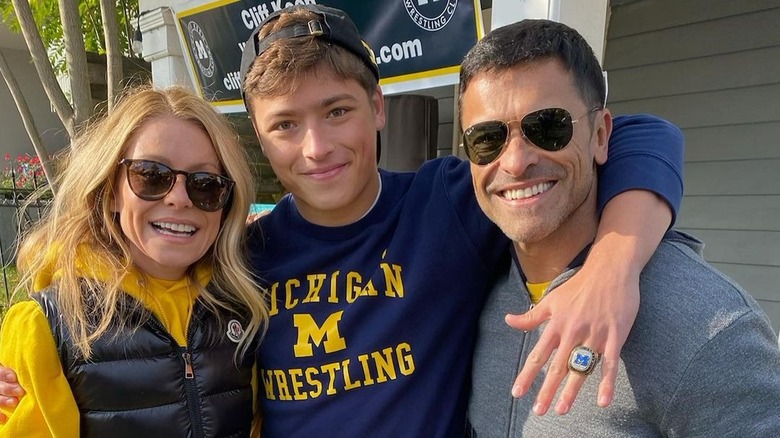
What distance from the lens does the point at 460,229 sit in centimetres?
158

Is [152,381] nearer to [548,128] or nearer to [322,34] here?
[322,34]

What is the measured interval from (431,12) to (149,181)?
1.99 m

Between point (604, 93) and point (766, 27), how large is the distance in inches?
120

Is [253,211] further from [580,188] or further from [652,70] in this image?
[652,70]

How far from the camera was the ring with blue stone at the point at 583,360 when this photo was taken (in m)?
1.00

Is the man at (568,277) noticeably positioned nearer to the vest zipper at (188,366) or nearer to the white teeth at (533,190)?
the white teeth at (533,190)

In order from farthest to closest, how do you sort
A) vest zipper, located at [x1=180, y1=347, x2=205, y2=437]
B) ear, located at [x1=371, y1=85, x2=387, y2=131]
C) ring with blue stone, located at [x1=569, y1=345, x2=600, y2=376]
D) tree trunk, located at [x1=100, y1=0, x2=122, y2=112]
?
tree trunk, located at [x1=100, y1=0, x2=122, y2=112], ear, located at [x1=371, y1=85, x2=387, y2=131], vest zipper, located at [x1=180, y1=347, x2=205, y2=437], ring with blue stone, located at [x1=569, y1=345, x2=600, y2=376]

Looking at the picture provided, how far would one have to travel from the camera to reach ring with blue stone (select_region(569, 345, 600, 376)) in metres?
1.00

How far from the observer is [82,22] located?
7.34 meters

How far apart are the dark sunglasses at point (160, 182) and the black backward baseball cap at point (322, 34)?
370 mm

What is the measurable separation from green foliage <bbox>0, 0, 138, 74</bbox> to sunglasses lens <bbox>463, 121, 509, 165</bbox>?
6.89m

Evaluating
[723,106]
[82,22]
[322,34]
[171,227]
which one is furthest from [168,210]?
[82,22]

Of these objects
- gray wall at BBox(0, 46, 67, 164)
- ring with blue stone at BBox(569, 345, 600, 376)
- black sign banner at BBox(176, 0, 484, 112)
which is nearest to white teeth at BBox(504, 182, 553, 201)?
ring with blue stone at BBox(569, 345, 600, 376)

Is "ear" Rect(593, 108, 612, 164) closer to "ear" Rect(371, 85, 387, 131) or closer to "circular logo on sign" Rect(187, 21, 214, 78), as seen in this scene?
"ear" Rect(371, 85, 387, 131)
